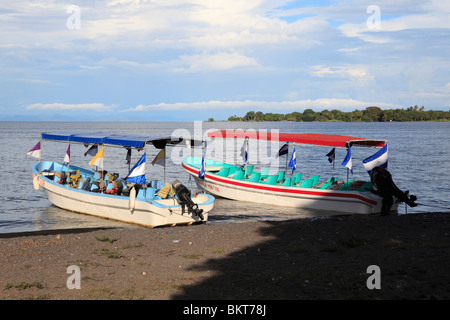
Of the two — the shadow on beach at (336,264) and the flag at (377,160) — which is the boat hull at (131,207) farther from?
the flag at (377,160)

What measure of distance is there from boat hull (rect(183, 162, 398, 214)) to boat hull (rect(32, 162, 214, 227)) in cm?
503

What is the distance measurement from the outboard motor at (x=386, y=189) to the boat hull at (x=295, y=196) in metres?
0.79

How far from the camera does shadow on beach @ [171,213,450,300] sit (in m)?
7.96

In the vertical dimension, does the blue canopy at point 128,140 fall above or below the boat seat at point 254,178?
above

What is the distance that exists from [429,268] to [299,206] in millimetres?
12656

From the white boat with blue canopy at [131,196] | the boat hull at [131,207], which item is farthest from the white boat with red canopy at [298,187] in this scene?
the boat hull at [131,207]

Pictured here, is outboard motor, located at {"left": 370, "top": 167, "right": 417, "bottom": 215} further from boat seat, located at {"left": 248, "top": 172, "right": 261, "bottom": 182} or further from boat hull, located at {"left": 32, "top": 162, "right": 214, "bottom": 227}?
boat seat, located at {"left": 248, "top": 172, "right": 261, "bottom": 182}

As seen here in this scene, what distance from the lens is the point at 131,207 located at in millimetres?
17078

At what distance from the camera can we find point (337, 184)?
21281mm

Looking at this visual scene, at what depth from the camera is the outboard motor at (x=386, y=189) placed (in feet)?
58.0

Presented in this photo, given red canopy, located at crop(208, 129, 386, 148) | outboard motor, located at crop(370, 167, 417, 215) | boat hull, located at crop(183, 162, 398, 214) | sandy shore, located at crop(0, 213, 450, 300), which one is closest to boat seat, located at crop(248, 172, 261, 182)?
boat hull, located at crop(183, 162, 398, 214)

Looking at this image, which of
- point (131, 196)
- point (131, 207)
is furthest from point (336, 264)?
point (131, 207)

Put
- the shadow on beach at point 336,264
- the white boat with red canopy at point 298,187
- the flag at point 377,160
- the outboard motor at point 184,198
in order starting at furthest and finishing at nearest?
1. the white boat with red canopy at point 298,187
2. the flag at point 377,160
3. the outboard motor at point 184,198
4. the shadow on beach at point 336,264
